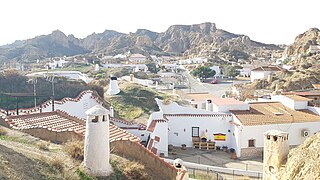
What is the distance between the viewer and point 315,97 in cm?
2905

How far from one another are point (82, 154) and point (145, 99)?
23.2 meters

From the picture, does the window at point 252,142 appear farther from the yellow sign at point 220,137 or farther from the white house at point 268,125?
the yellow sign at point 220,137

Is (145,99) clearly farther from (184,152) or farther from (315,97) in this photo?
(315,97)

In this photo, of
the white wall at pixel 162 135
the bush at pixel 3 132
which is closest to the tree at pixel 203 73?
the white wall at pixel 162 135

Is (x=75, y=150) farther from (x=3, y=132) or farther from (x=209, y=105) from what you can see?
(x=209, y=105)

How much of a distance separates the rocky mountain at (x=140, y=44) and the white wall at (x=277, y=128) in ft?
282

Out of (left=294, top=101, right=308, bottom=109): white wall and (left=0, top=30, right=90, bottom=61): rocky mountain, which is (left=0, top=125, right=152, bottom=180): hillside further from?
(left=0, top=30, right=90, bottom=61): rocky mountain

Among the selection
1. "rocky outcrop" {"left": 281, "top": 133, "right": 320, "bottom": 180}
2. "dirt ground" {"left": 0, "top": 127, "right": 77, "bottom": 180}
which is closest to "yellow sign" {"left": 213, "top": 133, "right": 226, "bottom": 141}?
"rocky outcrop" {"left": 281, "top": 133, "right": 320, "bottom": 180}

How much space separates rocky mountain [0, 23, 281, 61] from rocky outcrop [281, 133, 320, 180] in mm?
94775

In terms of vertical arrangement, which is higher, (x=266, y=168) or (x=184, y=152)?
(x=266, y=168)

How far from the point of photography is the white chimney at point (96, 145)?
11406mm

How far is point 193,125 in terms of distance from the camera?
24234 millimetres

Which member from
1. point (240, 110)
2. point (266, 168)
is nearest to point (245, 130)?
point (240, 110)

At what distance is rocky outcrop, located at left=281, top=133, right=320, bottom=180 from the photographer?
10.8 meters
